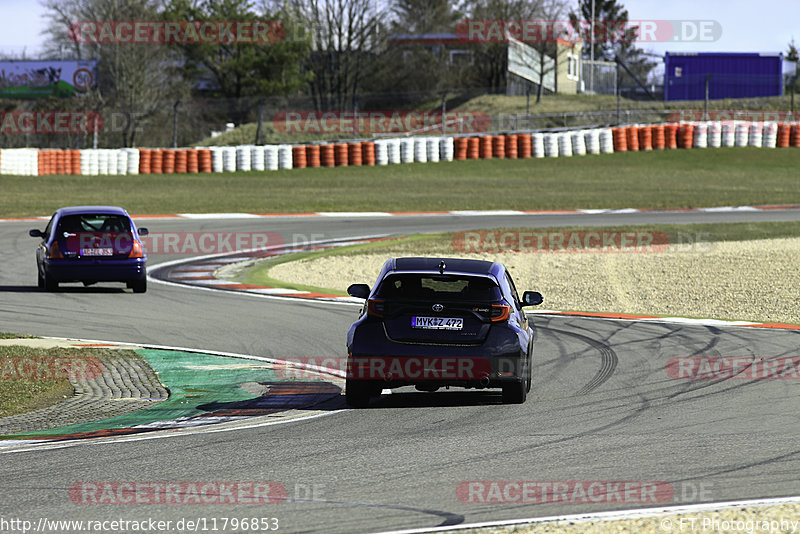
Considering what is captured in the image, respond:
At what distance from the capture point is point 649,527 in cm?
599

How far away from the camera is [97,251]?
18.4m

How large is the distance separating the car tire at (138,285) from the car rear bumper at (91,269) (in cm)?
32

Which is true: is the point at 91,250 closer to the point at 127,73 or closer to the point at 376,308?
the point at 376,308

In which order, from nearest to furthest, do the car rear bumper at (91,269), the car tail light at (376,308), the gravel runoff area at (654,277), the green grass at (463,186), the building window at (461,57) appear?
the car tail light at (376,308) → the gravel runoff area at (654,277) → the car rear bumper at (91,269) → the green grass at (463,186) → the building window at (461,57)

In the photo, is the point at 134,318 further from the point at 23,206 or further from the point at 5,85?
the point at 5,85

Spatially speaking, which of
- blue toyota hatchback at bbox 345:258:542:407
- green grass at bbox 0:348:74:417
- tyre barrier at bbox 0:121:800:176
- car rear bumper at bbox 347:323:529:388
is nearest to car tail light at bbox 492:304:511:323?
blue toyota hatchback at bbox 345:258:542:407

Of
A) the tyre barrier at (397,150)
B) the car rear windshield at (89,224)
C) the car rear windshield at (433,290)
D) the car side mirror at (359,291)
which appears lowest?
the car side mirror at (359,291)

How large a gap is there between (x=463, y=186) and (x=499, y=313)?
32909 millimetres

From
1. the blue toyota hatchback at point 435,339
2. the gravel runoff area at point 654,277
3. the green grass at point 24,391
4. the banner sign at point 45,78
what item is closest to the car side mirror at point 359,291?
the blue toyota hatchback at point 435,339

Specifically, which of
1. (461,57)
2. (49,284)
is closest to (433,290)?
(49,284)

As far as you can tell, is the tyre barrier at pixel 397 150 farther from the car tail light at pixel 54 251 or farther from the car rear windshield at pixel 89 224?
the car tail light at pixel 54 251

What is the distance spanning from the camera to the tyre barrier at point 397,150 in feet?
144

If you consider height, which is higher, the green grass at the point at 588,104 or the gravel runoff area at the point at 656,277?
the green grass at the point at 588,104

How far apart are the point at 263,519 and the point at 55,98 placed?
72.6 metres
